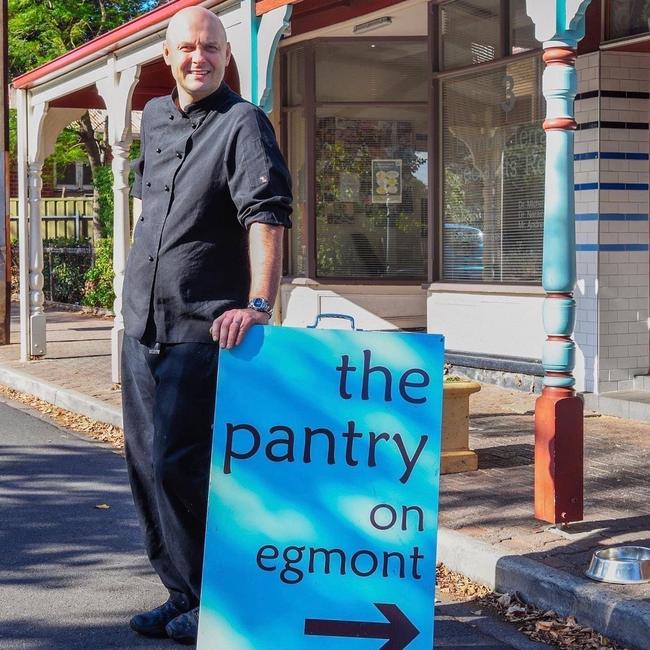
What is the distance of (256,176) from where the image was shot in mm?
3670

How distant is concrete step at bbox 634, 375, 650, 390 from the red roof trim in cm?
472

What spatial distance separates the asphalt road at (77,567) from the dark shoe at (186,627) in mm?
89

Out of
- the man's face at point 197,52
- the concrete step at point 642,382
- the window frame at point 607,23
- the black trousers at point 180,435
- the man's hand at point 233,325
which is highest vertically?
the window frame at point 607,23

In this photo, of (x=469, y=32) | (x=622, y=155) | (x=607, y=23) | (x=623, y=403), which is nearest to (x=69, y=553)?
(x=623, y=403)

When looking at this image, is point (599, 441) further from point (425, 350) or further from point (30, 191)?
point (30, 191)

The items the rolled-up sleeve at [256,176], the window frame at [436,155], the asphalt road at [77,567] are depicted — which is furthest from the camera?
the window frame at [436,155]

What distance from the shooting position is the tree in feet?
72.6

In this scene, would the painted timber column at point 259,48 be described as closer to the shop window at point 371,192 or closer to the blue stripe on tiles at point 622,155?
the blue stripe on tiles at point 622,155

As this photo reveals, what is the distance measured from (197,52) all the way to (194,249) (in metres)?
0.65

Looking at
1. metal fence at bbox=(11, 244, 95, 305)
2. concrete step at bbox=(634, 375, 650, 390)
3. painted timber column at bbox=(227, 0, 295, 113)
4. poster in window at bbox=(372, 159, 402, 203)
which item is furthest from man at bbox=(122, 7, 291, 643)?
metal fence at bbox=(11, 244, 95, 305)

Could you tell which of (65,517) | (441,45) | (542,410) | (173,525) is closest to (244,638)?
(173,525)

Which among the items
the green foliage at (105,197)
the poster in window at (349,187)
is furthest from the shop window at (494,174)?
the green foliage at (105,197)

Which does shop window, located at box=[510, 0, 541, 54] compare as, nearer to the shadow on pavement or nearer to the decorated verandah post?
the decorated verandah post

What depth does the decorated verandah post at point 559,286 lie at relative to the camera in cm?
544
